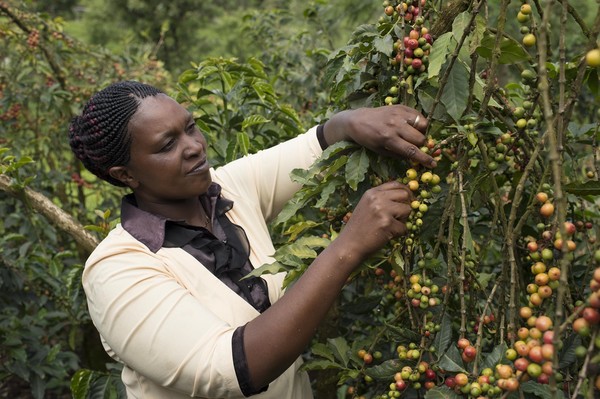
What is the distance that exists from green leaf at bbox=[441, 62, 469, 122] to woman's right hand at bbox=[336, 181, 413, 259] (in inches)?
9.0

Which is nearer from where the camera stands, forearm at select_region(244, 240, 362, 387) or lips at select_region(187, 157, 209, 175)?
forearm at select_region(244, 240, 362, 387)

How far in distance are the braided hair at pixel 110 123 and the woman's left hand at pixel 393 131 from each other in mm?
592

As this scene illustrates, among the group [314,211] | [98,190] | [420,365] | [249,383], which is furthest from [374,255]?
[98,190]

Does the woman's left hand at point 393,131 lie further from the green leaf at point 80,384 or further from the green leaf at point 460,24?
the green leaf at point 80,384

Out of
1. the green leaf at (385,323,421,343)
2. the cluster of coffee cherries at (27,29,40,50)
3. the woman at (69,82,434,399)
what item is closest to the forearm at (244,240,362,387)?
the woman at (69,82,434,399)

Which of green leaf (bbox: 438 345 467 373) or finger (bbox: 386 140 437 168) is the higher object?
finger (bbox: 386 140 437 168)

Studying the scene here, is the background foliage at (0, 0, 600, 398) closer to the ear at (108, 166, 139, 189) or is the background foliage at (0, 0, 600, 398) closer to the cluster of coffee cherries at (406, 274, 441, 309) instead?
the cluster of coffee cherries at (406, 274, 441, 309)

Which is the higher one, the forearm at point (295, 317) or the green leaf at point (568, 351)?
the forearm at point (295, 317)

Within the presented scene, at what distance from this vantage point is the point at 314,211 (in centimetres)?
230

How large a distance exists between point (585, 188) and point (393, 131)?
434 mm

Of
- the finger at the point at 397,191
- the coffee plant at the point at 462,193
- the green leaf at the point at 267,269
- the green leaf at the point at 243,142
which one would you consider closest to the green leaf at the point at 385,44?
the coffee plant at the point at 462,193

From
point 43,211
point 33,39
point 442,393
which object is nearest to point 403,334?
point 442,393

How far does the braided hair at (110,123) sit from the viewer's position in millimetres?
1609

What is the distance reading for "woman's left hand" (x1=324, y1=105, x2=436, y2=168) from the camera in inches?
55.5
